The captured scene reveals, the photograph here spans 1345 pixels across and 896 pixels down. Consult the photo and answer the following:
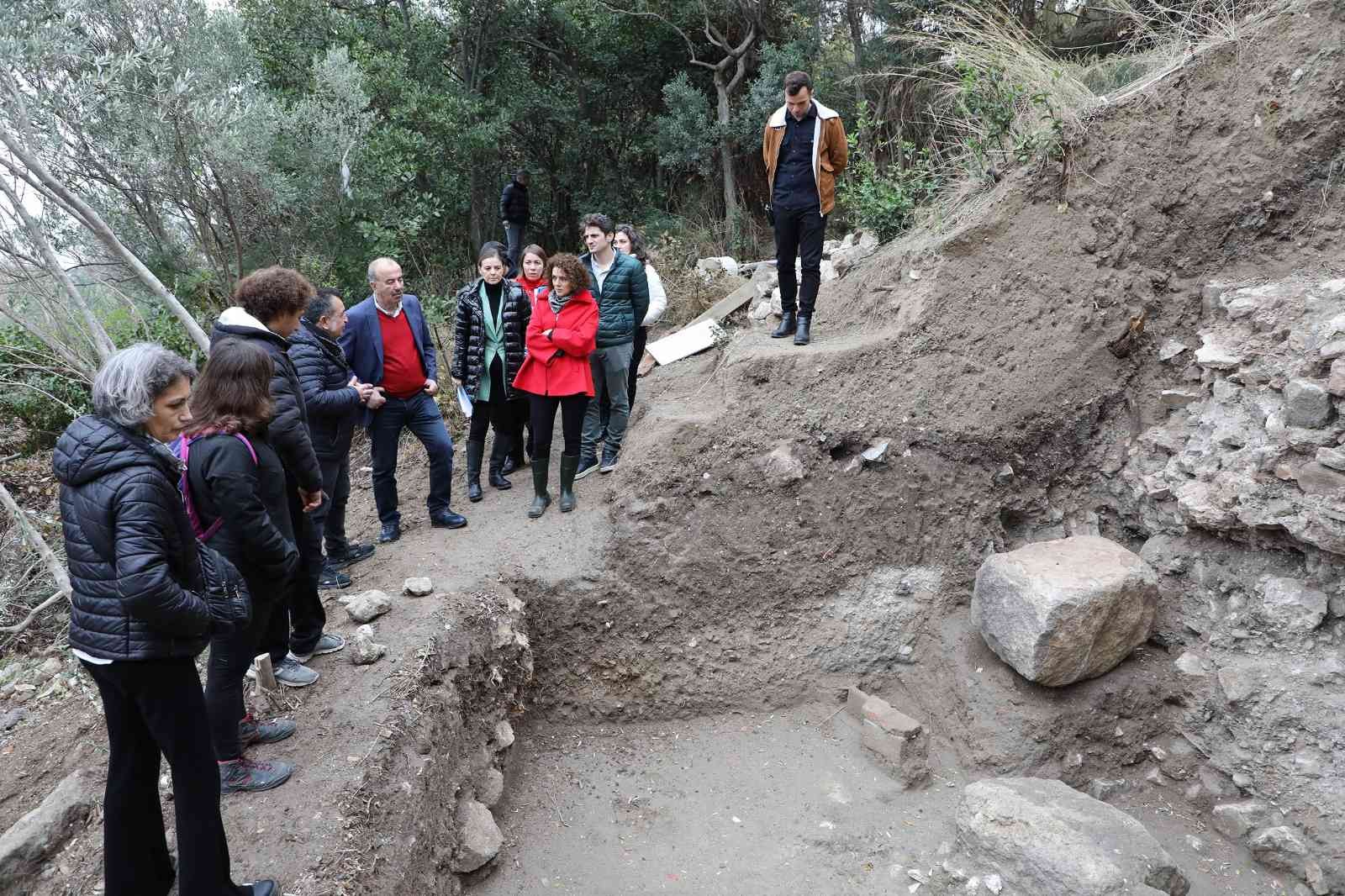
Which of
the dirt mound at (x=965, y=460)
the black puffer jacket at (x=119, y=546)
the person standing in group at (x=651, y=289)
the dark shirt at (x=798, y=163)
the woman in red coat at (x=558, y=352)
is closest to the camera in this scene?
the black puffer jacket at (x=119, y=546)

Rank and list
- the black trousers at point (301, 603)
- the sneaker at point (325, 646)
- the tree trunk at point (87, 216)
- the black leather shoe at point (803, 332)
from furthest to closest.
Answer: the black leather shoe at point (803, 332) < the tree trunk at point (87, 216) < the sneaker at point (325, 646) < the black trousers at point (301, 603)

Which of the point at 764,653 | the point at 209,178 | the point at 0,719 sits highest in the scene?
the point at 209,178

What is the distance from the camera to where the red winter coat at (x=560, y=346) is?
506cm

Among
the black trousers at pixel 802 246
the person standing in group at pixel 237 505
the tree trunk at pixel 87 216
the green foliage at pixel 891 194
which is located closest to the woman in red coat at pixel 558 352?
the black trousers at pixel 802 246

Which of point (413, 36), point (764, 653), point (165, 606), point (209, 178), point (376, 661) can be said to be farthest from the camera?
point (413, 36)

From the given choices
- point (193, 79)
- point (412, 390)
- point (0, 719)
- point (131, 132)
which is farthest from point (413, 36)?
point (0, 719)

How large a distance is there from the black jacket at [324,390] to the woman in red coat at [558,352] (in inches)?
45.3

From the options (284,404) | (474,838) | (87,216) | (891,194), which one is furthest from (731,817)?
(891,194)

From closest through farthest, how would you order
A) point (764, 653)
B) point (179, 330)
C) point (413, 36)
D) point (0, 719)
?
point (0, 719) < point (764, 653) < point (179, 330) < point (413, 36)

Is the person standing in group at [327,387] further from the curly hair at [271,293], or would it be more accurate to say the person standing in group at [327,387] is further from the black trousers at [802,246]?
the black trousers at [802,246]

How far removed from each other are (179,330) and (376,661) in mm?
5811

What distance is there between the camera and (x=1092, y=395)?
5219 mm

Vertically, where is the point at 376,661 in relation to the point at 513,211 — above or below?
below

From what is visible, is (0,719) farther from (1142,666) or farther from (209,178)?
(1142,666)
